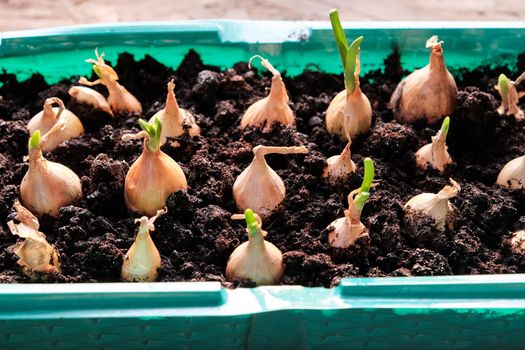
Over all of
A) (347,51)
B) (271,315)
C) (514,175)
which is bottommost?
(271,315)

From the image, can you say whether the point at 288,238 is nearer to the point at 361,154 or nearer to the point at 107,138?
the point at 361,154

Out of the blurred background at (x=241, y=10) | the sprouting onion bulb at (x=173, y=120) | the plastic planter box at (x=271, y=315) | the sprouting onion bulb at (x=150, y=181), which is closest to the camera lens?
the plastic planter box at (x=271, y=315)

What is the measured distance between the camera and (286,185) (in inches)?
37.4

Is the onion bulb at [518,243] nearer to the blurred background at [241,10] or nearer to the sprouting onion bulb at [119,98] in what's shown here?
the sprouting onion bulb at [119,98]

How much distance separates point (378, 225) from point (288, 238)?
106mm

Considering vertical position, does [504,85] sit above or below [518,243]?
above

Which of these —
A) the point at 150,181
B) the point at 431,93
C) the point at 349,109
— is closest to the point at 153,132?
the point at 150,181

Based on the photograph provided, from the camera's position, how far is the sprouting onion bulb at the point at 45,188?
2.91 feet

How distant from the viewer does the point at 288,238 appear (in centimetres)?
89

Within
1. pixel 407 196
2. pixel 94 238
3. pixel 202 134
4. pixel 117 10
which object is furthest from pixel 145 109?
pixel 117 10

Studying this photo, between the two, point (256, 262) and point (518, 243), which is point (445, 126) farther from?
point (256, 262)

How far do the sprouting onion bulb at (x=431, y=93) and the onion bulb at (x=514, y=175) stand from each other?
131mm

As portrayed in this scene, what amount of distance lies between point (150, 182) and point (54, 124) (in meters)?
0.21

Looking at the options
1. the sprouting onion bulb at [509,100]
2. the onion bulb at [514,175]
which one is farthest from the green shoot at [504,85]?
the onion bulb at [514,175]
